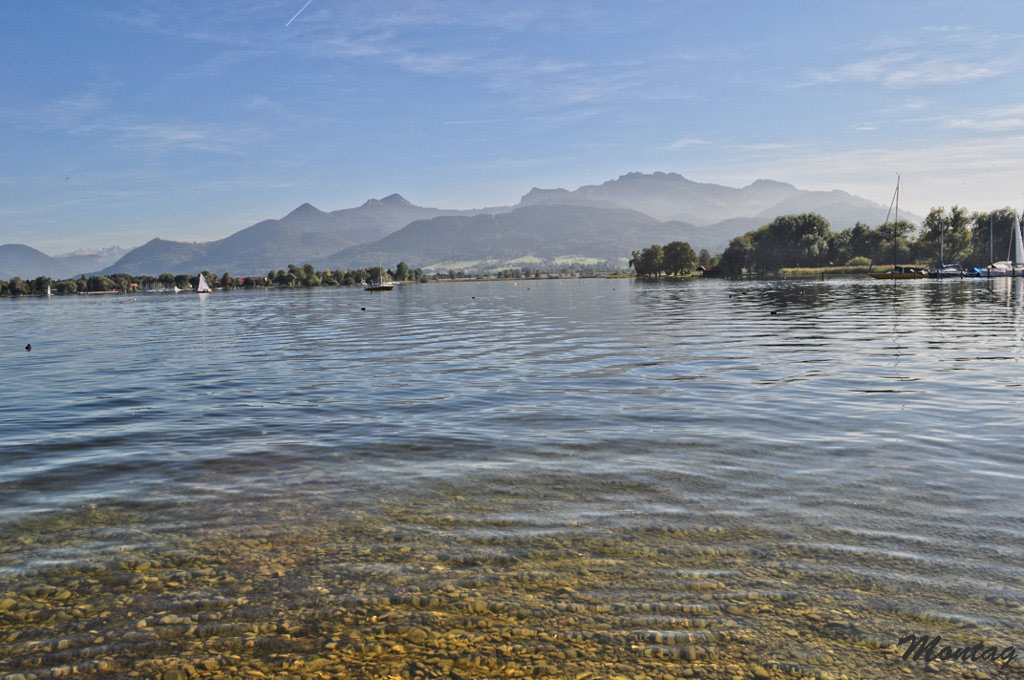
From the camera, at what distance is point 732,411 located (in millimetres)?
19938

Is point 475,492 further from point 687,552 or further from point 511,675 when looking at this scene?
point 511,675

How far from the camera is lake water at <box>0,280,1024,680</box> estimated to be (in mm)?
7398

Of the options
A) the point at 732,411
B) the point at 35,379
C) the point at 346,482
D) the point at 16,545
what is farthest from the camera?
the point at 35,379

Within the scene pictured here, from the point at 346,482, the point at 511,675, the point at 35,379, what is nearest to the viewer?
the point at 511,675

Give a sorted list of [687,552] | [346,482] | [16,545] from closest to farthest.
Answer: [687,552] < [16,545] < [346,482]

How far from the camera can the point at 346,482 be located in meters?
14.0

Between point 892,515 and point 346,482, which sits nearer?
point 892,515

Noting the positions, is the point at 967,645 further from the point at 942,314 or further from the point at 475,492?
the point at 942,314

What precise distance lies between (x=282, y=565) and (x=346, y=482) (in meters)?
4.21

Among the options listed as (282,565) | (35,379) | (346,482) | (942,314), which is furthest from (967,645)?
(942,314)

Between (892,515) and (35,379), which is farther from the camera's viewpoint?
(35,379)

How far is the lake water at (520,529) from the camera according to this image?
7398mm

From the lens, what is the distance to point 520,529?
1087 centimetres

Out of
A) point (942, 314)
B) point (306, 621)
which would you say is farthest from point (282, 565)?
point (942, 314)
